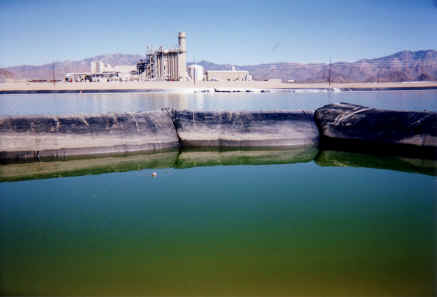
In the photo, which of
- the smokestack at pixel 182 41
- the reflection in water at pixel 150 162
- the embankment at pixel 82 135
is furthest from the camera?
the smokestack at pixel 182 41

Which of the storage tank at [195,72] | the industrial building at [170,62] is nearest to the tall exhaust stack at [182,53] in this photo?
the industrial building at [170,62]

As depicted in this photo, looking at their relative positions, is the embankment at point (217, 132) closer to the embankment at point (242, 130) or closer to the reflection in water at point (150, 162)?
the embankment at point (242, 130)

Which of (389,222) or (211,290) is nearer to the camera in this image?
(211,290)

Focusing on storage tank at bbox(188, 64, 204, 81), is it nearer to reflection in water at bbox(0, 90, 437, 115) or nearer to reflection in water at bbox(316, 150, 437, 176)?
reflection in water at bbox(0, 90, 437, 115)

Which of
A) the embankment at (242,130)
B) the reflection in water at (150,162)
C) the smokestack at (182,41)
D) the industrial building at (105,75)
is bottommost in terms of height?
the reflection in water at (150,162)

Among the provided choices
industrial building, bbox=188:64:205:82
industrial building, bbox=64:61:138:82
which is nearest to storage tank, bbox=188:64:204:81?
industrial building, bbox=188:64:205:82

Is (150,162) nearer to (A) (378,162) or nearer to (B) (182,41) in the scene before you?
(A) (378,162)

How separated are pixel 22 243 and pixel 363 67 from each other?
172989 millimetres

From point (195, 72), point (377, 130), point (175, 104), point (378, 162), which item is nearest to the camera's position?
point (378, 162)

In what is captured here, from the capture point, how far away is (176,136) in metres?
7.29

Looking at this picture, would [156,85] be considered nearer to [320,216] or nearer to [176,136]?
[176,136]

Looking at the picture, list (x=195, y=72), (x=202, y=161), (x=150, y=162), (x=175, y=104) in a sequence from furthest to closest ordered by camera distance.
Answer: (x=195, y=72), (x=175, y=104), (x=202, y=161), (x=150, y=162)

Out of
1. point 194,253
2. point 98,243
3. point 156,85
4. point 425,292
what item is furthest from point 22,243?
point 156,85

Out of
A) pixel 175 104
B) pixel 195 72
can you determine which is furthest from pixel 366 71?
pixel 175 104
